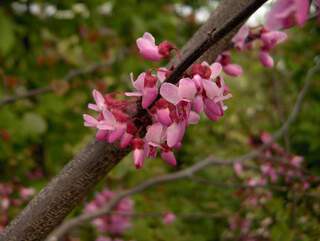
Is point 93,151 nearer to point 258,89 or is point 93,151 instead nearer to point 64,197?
point 64,197

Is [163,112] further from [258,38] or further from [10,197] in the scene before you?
[10,197]

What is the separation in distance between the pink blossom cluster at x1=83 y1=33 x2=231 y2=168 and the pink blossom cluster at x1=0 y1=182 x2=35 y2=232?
7.24 ft

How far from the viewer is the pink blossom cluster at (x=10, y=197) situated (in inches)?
123

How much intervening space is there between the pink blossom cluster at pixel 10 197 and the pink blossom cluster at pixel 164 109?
221 cm

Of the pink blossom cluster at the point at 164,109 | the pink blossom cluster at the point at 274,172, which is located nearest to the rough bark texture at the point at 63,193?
the pink blossom cluster at the point at 164,109

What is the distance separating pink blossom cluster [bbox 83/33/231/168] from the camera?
0.93 metres

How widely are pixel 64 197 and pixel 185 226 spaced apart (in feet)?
9.60

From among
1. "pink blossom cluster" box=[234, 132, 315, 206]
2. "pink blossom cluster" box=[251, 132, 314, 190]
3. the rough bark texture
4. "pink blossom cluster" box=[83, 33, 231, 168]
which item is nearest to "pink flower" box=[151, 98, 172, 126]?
"pink blossom cluster" box=[83, 33, 231, 168]

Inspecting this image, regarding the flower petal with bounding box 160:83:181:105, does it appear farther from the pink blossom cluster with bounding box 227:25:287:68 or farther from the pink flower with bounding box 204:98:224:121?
the pink blossom cluster with bounding box 227:25:287:68

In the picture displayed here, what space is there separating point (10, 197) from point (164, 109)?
282cm

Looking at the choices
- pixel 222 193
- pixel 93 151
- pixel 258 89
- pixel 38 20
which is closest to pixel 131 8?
pixel 38 20

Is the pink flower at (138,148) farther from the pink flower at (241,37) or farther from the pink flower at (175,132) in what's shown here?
the pink flower at (241,37)

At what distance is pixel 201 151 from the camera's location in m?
5.19

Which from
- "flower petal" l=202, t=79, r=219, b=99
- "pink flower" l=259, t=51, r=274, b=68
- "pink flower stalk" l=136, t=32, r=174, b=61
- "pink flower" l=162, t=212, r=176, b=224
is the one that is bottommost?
"flower petal" l=202, t=79, r=219, b=99
